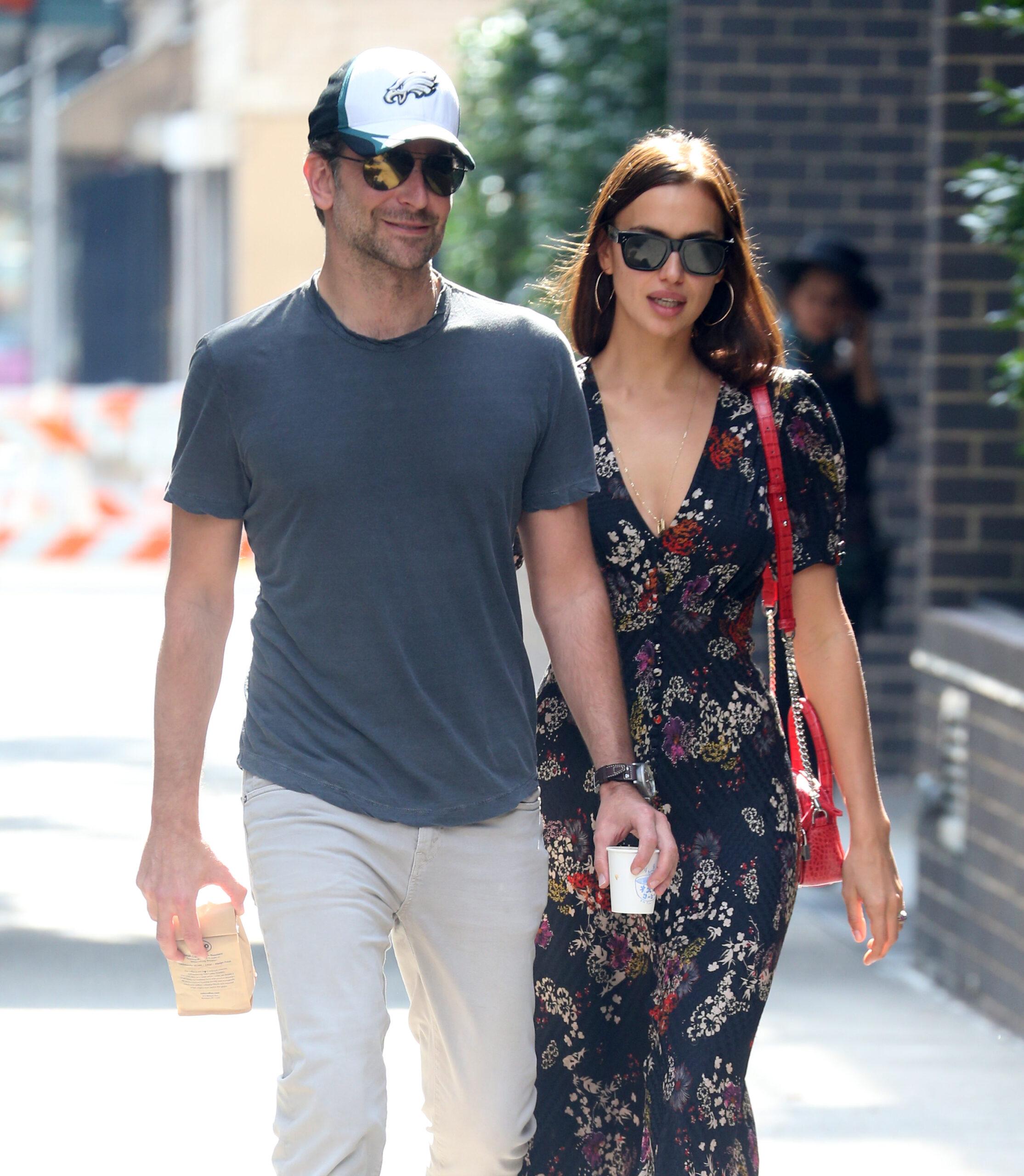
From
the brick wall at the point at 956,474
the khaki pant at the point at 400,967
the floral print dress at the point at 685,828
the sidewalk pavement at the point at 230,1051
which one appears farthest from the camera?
the brick wall at the point at 956,474

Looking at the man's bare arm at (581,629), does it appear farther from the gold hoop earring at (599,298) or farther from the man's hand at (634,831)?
the gold hoop earring at (599,298)

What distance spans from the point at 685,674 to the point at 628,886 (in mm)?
461

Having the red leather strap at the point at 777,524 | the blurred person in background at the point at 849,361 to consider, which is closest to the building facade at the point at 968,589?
the blurred person in background at the point at 849,361

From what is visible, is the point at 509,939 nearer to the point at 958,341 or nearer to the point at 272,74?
the point at 958,341

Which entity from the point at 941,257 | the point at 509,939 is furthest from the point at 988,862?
the point at 509,939

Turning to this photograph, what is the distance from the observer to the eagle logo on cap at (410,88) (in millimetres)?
3250

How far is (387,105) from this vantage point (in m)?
3.24

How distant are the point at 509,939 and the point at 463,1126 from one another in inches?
11.5

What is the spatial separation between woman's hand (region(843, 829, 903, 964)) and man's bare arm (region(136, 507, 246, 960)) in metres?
1.03

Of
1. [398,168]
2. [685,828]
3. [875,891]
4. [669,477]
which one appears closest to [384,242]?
[398,168]

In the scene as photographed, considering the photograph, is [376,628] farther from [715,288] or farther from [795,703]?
[715,288]

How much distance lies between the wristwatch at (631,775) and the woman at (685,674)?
18 cm

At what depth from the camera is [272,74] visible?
2672cm

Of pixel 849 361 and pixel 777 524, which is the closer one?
pixel 777 524
